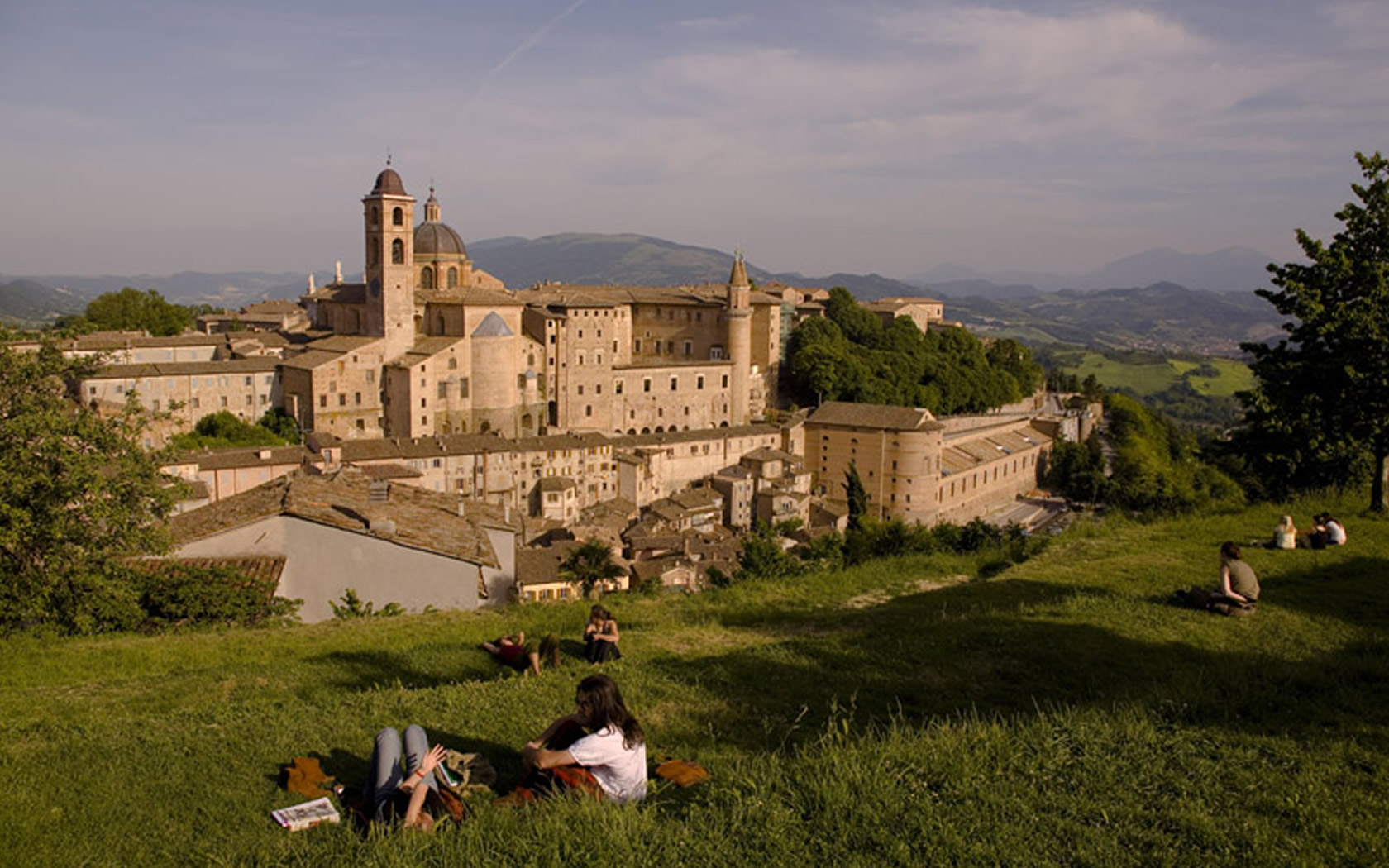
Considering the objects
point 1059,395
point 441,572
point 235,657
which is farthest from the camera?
point 1059,395

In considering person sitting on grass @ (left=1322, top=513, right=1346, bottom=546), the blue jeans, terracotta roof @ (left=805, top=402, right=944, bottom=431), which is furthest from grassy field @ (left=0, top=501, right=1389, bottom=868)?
terracotta roof @ (left=805, top=402, right=944, bottom=431)

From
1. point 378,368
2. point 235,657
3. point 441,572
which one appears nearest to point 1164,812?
point 235,657

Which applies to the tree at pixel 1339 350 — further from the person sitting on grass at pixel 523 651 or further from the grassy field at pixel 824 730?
the person sitting on grass at pixel 523 651

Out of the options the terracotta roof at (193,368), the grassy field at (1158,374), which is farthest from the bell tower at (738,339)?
the grassy field at (1158,374)

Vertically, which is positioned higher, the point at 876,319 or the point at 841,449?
the point at 876,319

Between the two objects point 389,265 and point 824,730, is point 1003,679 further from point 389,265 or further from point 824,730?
point 389,265

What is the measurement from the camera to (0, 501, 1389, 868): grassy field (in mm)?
4586

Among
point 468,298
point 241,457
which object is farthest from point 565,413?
point 241,457

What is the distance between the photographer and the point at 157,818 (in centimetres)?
517

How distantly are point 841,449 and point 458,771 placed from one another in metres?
49.3

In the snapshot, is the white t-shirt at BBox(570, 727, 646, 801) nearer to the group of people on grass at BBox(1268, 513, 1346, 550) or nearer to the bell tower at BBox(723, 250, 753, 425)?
the group of people on grass at BBox(1268, 513, 1346, 550)

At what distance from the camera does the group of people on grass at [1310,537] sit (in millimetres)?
11992

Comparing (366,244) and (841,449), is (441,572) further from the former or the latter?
(841,449)

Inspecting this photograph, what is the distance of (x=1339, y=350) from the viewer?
13.8 meters
